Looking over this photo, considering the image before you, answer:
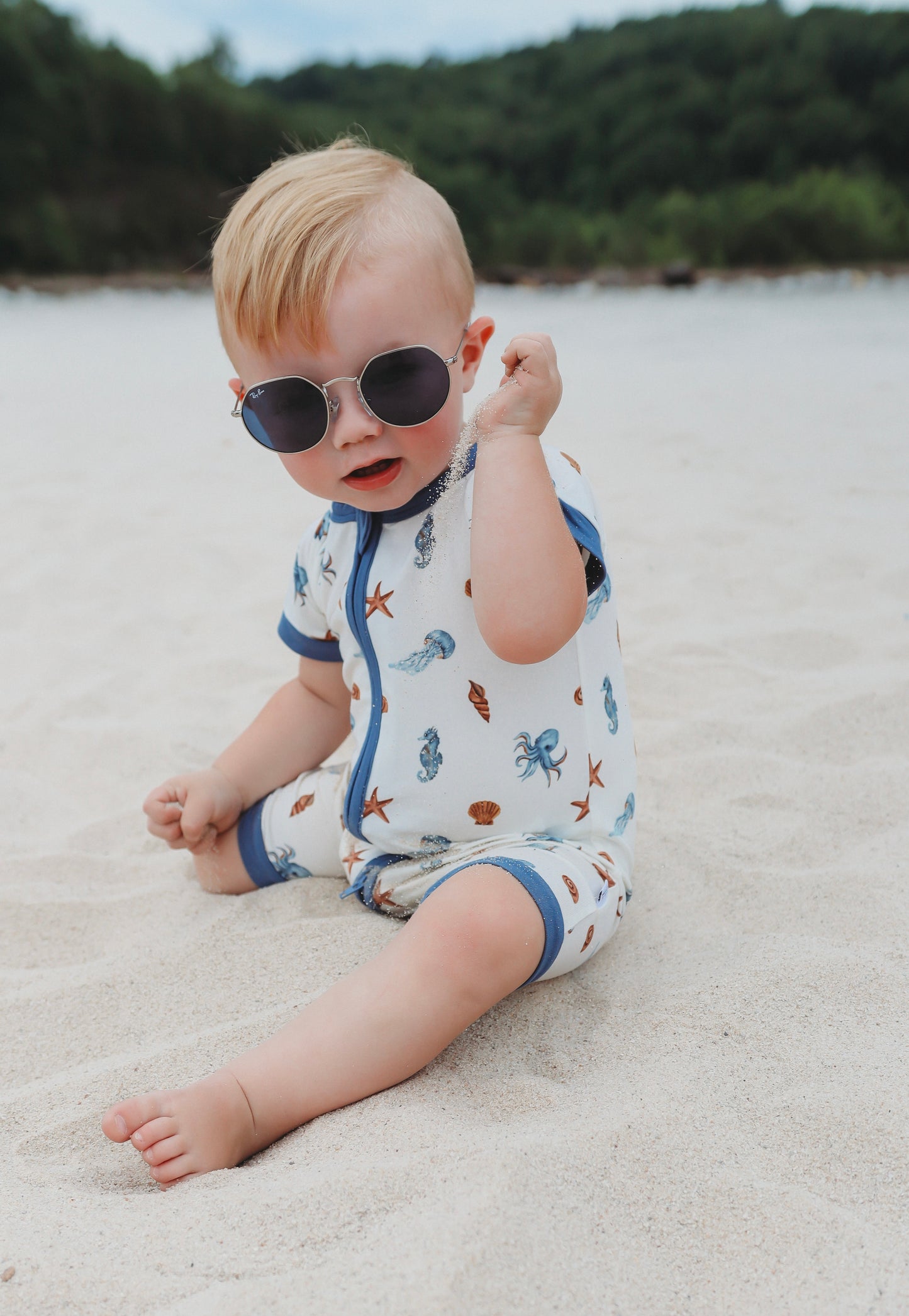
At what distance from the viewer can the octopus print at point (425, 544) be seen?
4.56ft

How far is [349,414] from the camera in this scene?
1269 mm

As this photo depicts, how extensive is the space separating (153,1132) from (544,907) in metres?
0.48

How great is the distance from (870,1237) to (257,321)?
1142 mm

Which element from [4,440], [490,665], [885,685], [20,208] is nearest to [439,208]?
[490,665]

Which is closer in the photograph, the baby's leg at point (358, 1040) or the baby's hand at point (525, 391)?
the baby's leg at point (358, 1040)

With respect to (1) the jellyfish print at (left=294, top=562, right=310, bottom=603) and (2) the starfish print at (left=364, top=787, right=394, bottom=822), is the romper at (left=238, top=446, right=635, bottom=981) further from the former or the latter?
(1) the jellyfish print at (left=294, top=562, right=310, bottom=603)

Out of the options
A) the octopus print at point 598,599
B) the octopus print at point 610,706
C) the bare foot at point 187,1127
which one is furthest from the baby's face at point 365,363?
the bare foot at point 187,1127

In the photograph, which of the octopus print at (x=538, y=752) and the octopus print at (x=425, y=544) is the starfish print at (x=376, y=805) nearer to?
the octopus print at (x=538, y=752)

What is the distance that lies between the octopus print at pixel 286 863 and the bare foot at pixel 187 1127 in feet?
1.80

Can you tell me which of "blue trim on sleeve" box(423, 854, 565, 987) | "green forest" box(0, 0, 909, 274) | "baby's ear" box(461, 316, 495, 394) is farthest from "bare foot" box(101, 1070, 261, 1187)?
"green forest" box(0, 0, 909, 274)

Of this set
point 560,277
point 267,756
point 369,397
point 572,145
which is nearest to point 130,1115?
point 267,756

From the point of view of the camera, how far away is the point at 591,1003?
1332mm

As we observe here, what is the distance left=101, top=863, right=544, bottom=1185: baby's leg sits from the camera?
1.10 metres

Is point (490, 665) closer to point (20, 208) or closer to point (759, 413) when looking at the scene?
point (759, 413)
